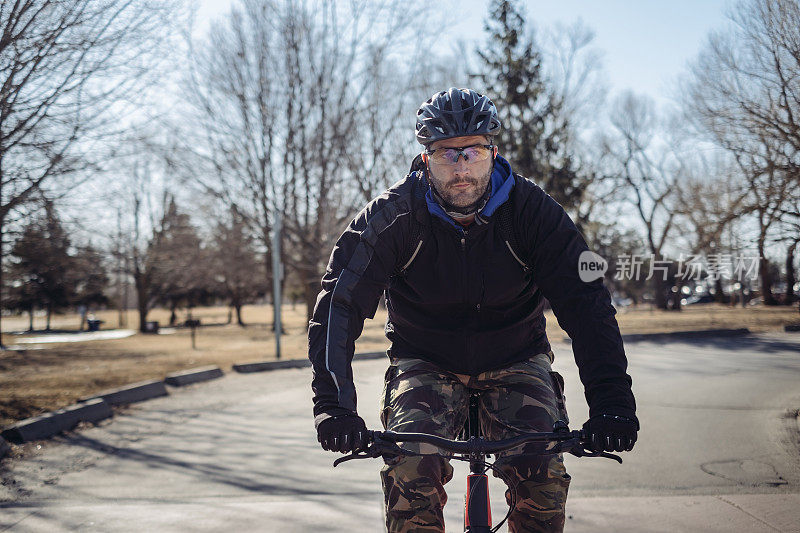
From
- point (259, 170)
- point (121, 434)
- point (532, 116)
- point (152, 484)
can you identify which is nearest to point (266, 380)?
point (121, 434)

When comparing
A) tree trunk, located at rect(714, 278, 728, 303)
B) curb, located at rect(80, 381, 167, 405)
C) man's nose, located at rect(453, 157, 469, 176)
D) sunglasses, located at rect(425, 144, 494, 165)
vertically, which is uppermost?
sunglasses, located at rect(425, 144, 494, 165)

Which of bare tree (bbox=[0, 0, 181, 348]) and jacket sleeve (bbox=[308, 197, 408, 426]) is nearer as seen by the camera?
jacket sleeve (bbox=[308, 197, 408, 426])

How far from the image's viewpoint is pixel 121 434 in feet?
27.1

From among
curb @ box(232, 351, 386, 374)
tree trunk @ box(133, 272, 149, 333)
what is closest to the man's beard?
curb @ box(232, 351, 386, 374)

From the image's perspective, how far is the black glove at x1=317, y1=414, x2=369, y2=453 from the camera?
7.78 feet

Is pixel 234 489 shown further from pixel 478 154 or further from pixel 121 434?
pixel 478 154

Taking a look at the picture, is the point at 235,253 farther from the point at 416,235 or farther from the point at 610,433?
Answer: the point at 610,433

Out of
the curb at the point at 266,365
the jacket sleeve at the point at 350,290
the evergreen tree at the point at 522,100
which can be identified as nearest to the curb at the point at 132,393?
the curb at the point at 266,365

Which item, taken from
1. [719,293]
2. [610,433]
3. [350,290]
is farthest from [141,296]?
[719,293]

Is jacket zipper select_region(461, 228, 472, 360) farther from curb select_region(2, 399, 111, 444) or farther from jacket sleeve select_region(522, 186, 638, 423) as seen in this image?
curb select_region(2, 399, 111, 444)

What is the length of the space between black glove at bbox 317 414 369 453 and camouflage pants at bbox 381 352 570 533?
192 millimetres

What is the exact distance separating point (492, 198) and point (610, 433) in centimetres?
105

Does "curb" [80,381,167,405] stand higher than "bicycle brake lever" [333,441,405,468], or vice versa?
"bicycle brake lever" [333,441,405,468]

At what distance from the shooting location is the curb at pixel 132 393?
33.9 ft
